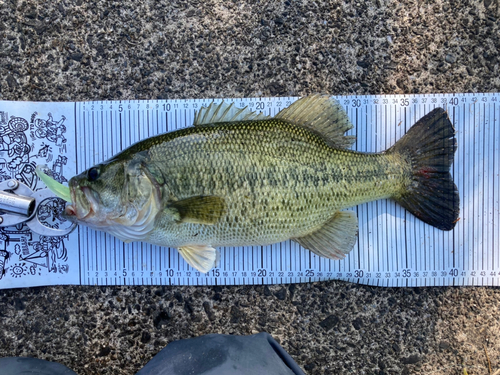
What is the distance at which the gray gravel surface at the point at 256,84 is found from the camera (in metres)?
2.15

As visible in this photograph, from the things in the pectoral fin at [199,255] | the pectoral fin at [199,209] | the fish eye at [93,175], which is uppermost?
the fish eye at [93,175]

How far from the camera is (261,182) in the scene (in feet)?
5.91

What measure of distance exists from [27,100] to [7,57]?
327 mm

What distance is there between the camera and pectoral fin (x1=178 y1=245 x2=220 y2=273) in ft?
6.27

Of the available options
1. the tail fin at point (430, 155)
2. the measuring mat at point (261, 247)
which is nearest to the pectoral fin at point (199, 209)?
the measuring mat at point (261, 247)

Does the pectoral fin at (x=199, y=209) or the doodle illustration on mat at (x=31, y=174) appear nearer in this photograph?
the pectoral fin at (x=199, y=209)

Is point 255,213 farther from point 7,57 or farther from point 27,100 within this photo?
point 7,57

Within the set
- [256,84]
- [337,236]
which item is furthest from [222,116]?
[337,236]

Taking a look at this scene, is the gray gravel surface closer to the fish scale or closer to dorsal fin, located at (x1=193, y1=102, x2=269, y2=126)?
dorsal fin, located at (x1=193, y1=102, x2=269, y2=126)

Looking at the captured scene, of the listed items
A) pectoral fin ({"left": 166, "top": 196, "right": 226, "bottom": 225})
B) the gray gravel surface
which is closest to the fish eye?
pectoral fin ({"left": 166, "top": 196, "right": 226, "bottom": 225})

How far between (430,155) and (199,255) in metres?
1.53

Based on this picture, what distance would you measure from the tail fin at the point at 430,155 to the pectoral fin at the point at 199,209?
1.12 m

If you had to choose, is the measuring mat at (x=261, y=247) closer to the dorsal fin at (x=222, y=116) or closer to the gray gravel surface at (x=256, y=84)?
the gray gravel surface at (x=256, y=84)

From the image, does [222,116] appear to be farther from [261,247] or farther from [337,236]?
[337,236]
